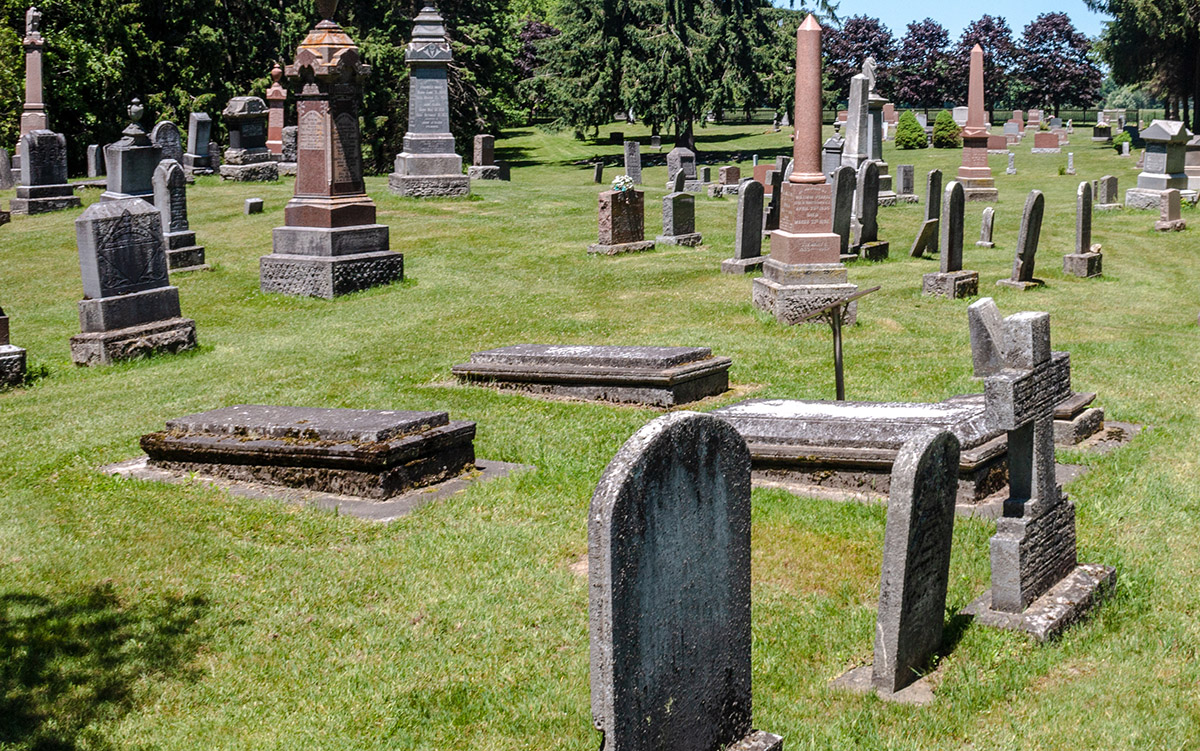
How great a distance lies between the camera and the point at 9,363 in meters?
12.5

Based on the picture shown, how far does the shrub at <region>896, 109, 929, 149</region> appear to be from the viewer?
172 ft

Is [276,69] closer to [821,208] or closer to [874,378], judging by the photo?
[821,208]

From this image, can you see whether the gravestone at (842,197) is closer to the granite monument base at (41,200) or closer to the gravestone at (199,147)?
the granite monument base at (41,200)

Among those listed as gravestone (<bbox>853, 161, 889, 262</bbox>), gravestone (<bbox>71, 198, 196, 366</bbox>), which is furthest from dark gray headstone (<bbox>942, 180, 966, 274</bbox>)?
gravestone (<bbox>71, 198, 196, 366</bbox>)

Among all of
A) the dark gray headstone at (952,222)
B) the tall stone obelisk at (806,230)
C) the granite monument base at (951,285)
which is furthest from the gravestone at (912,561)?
the granite monument base at (951,285)

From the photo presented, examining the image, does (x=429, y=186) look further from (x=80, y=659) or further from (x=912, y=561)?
(x=912, y=561)

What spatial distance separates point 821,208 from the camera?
1593 centimetres

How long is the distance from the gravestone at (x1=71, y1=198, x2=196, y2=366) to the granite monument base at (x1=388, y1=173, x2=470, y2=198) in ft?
48.0

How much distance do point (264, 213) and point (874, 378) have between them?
18348 mm

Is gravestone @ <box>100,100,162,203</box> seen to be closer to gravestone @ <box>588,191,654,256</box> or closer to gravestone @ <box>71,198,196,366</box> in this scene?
gravestone @ <box>588,191,654,256</box>

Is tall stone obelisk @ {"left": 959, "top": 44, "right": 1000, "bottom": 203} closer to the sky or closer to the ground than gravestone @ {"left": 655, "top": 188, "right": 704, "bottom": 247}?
closer to the sky

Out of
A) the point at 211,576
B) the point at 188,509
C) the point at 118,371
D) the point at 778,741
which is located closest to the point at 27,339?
the point at 118,371

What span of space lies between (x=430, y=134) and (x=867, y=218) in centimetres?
1211

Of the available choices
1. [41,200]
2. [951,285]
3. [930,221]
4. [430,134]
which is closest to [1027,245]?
[951,285]
